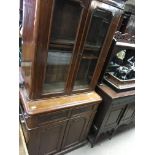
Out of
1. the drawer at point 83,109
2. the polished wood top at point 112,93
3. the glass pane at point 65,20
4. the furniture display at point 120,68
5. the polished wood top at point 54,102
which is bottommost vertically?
the drawer at point 83,109

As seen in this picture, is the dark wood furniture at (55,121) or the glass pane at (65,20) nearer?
the glass pane at (65,20)

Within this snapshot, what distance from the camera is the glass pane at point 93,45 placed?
55.0 inches

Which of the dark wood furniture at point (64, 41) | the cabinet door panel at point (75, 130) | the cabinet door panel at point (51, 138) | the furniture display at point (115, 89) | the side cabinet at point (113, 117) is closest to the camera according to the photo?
the dark wood furniture at point (64, 41)

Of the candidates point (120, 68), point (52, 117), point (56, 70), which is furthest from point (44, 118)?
point (120, 68)

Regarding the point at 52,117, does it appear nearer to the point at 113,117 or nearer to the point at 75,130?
the point at 75,130

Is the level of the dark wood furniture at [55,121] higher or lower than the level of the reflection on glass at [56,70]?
lower

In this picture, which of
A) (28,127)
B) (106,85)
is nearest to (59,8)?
(28,127)

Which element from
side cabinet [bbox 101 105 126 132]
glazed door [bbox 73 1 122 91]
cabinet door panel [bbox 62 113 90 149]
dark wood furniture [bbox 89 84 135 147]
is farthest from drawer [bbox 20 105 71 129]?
side cabinet [bbox 101 105 126 132]

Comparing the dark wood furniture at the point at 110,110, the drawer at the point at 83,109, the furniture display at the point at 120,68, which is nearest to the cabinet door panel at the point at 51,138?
the drawer at the point at 83,109

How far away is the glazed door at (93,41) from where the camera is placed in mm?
1336

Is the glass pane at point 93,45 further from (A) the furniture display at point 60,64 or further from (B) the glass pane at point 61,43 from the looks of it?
(B) the glass pane at point 61,43

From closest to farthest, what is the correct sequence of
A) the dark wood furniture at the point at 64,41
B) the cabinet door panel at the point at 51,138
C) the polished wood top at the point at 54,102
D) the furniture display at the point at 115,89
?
the dark wood furniture at the point at 64,41, the polished wood top at the point at 54,102, the cabinet door panel at the point at 51,138, the furniture display at the point at 115,89
